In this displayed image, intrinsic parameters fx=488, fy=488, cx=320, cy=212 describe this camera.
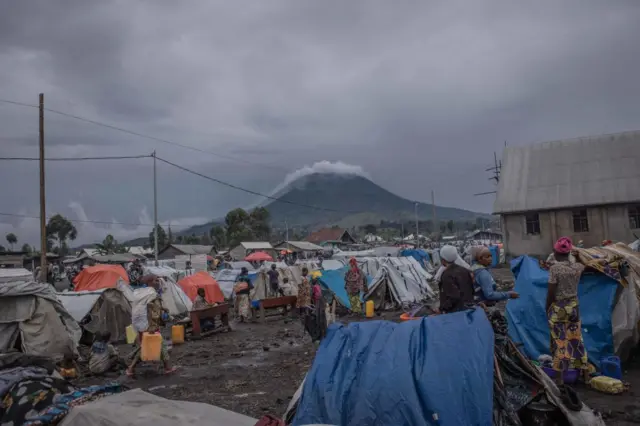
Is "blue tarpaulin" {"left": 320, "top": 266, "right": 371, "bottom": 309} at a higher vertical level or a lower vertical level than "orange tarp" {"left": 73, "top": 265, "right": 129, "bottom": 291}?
lower

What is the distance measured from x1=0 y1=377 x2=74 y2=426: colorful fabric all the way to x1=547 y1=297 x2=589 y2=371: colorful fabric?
220 inches

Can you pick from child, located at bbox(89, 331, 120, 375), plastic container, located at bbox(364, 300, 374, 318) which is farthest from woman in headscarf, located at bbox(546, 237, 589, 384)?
plastic container, located at bbox(364, 300, 374, 318)

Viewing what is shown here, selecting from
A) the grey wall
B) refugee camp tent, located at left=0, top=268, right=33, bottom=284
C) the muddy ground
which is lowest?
the muddy ground

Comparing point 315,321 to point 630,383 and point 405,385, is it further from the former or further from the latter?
point 405,385

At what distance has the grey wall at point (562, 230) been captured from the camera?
25438mm

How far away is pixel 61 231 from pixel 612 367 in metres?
85.5

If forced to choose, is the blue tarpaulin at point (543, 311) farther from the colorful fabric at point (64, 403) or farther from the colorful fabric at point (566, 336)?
the colorful fabric at point (64, 403)

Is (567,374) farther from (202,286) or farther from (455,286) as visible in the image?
(202,286)

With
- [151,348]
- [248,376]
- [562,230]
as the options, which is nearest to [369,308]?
[248,376]

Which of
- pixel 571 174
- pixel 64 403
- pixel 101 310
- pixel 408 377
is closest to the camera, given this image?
pixel 408 377

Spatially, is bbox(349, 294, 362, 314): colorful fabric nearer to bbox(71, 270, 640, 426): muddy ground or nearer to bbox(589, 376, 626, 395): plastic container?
bbox(71, 270, 640, 426): muddy ground

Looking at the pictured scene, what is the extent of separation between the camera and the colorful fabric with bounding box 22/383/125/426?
12.2ft

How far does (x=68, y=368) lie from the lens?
28.7 ft

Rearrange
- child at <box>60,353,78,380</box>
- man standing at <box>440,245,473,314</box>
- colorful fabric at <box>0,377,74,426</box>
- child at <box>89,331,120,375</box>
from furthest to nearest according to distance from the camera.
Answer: child at <box>89,331,120,375</box>, child at <box>60,353,78,380</box>, man standing at <box>440,245,473,314</box>, colorful fabric at <box>0,377,74,426</box>
